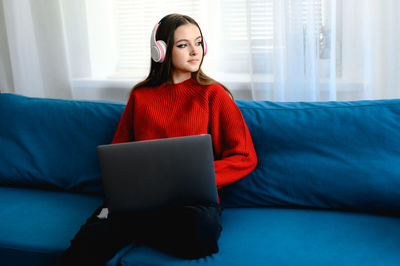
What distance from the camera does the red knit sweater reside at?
1.47 m

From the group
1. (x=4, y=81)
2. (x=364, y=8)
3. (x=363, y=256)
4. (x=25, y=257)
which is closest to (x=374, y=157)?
(x=363, y=256)

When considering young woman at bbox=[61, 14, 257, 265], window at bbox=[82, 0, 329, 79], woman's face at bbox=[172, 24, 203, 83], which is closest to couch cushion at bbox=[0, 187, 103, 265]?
young woman at bbox=[61, 14, 257, 265]

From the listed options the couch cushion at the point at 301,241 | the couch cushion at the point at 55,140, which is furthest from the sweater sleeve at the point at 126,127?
the couch cushion at the point at 301,241

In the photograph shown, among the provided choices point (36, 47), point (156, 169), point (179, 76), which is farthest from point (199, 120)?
point (36, 47)

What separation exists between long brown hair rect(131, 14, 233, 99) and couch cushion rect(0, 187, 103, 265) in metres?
0.52

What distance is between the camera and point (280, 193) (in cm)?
150

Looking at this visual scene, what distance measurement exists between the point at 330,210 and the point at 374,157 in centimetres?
23

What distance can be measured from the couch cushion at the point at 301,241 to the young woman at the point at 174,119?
7 cm

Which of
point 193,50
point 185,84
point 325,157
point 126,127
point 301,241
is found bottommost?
point 301,241

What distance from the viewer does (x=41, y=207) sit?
1.61 m

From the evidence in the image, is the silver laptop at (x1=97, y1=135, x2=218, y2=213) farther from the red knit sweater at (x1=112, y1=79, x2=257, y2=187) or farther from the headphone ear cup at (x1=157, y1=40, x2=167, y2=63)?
the headphone ear cup at (x1=157, y1=40, x2=167, y2=63)

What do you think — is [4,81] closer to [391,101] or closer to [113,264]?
[113,264]

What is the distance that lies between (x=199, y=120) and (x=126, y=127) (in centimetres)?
30

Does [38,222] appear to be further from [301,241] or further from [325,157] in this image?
[325,157]
